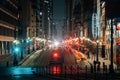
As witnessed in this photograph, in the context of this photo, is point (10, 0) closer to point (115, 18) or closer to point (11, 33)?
point (11, 33)

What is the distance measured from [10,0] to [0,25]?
24.0 meters

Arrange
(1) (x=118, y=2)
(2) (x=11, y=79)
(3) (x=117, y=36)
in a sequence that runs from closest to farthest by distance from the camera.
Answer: (2) (x=11, y=79) → (1) (x=118, y=2) → (3) (x=117, y=36)

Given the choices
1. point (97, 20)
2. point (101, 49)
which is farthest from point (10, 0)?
point (101, 49)

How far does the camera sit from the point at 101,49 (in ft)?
335

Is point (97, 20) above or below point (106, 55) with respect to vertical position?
above

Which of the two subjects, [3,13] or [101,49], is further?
[3,13]

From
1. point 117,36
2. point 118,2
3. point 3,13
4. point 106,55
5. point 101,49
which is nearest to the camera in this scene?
point 118,2

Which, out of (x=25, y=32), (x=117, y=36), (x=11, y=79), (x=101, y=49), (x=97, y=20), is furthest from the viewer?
(x=25, y=32)

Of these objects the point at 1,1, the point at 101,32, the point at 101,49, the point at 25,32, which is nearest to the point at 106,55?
the point at 101,49

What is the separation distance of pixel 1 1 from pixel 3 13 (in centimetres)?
734

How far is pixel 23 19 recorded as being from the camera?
587 feet

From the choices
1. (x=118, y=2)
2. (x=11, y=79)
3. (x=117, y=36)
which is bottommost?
(x=11, y=79)

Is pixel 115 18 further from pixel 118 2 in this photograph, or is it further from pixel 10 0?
pixel 10 0

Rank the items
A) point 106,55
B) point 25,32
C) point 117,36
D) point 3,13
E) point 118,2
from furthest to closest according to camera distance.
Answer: point 25,32, point 3,13, point 106,55, point 117,36, point 118,2
